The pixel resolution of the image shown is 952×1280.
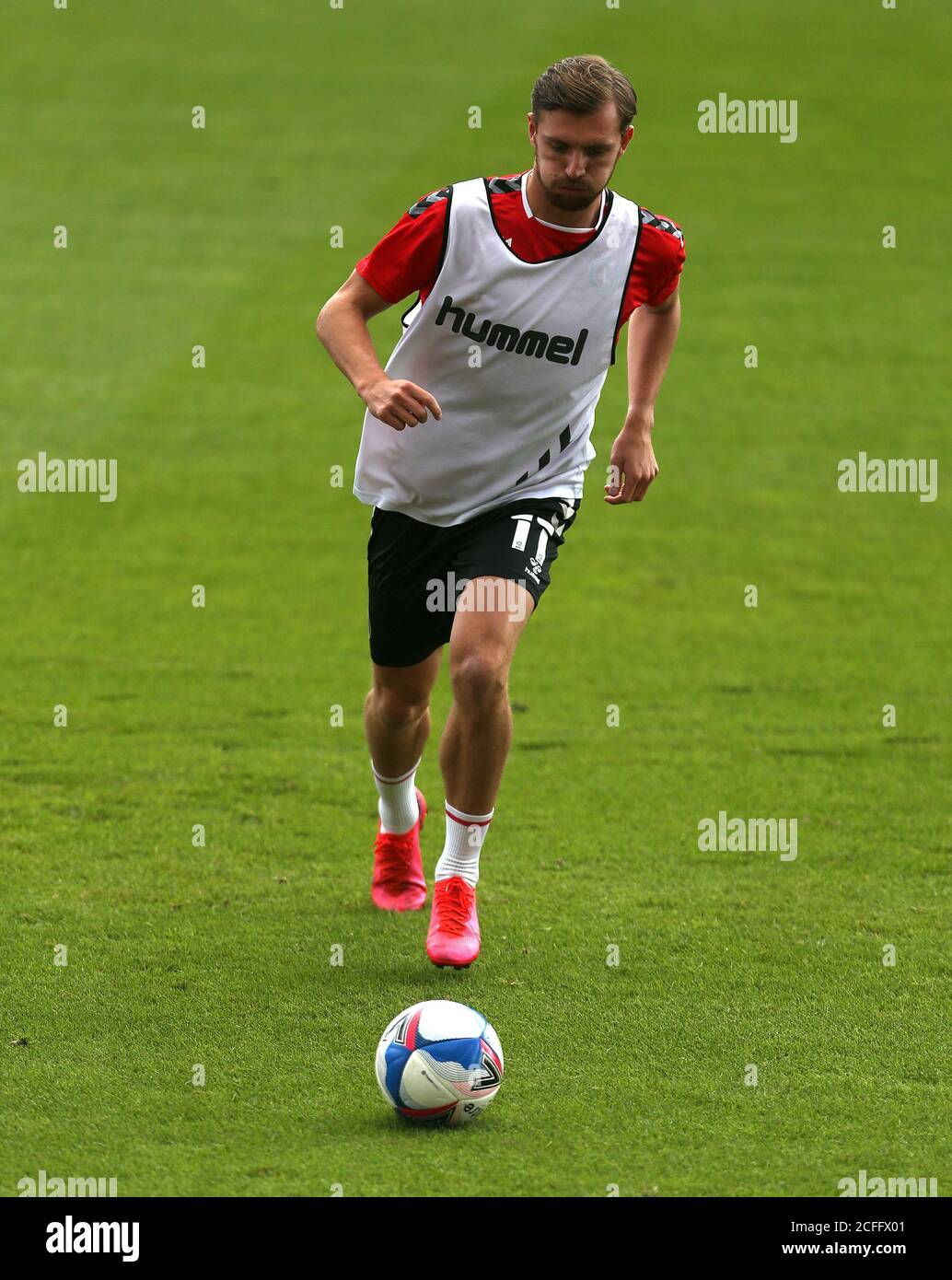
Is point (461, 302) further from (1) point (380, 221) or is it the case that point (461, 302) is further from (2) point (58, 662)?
(1) point (380, 221)

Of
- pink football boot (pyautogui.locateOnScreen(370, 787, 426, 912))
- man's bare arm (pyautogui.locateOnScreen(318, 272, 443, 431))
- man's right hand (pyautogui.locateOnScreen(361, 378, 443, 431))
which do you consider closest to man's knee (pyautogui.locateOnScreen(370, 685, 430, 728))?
pink football boot (pyautogui.locateOnScreen(370, 787, 426, 912))

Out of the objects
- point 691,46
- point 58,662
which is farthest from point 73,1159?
point 691,46

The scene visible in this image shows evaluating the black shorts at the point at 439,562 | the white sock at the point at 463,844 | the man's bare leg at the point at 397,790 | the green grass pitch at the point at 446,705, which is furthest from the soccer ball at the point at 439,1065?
the man's bare leg at the point at 397,790

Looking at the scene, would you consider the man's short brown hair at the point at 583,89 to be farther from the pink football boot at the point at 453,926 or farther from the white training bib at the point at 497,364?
the pink football boot at the point at 453,926

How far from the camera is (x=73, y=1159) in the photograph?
3955 millimetres

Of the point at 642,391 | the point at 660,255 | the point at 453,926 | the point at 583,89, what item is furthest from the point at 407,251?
the point at 453,926

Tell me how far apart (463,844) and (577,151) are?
2147 millimetres

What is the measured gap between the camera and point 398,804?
602 cm

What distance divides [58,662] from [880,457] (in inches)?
289

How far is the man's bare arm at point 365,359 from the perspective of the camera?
477cm

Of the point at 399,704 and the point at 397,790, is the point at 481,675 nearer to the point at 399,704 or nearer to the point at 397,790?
the point at 399,704

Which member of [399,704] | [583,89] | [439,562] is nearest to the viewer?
[583,89]

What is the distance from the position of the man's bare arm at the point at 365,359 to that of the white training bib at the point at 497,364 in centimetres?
24

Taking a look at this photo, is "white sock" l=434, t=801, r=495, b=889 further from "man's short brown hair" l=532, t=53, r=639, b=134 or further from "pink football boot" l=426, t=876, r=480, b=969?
"man's short brown hair" l=532, t=53, r=639, b=134
